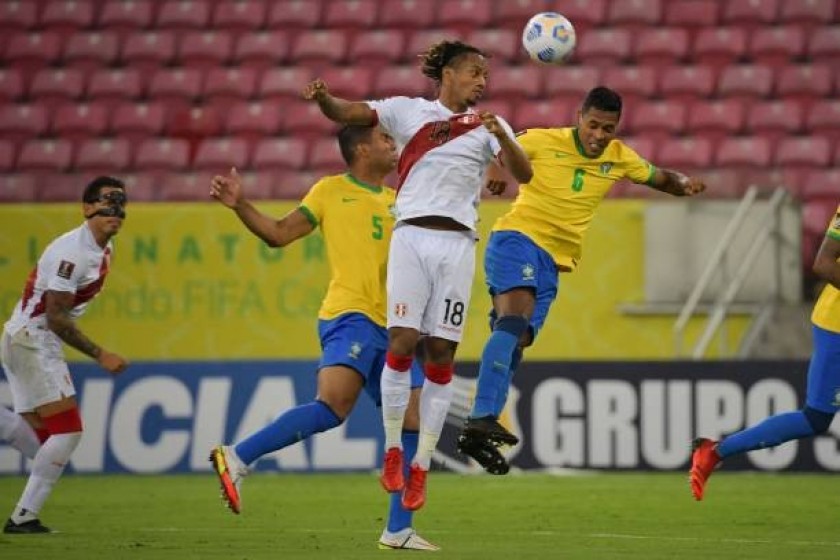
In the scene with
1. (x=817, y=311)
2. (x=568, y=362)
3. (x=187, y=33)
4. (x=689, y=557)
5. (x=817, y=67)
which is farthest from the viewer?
(x=187, y=33)

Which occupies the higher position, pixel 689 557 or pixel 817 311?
pixel 817 311

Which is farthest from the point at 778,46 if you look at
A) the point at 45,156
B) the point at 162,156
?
the point at 45,156

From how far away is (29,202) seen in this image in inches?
674

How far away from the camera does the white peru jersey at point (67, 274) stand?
32.7 ft

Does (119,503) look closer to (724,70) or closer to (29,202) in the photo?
(29,202)

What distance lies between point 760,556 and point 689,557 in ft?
1.14

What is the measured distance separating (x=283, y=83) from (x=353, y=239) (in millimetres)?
11221

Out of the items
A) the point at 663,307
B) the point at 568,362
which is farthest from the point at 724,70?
the point at 568,362

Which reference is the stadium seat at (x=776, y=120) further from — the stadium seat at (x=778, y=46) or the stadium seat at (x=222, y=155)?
the stadium seat at (x=222, y=155)

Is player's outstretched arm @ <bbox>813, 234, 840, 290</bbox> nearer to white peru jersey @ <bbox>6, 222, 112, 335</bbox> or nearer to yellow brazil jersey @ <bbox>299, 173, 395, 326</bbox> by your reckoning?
yellow brazil jersey @ <bbox>299, 173, 395, 326</bbox>

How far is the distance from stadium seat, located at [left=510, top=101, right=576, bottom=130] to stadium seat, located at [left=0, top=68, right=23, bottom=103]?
606cm

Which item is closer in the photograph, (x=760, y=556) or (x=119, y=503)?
(x=760, y=556)

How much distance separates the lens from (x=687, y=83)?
63.9ft

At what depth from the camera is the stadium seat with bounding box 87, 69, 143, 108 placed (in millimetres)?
20531
